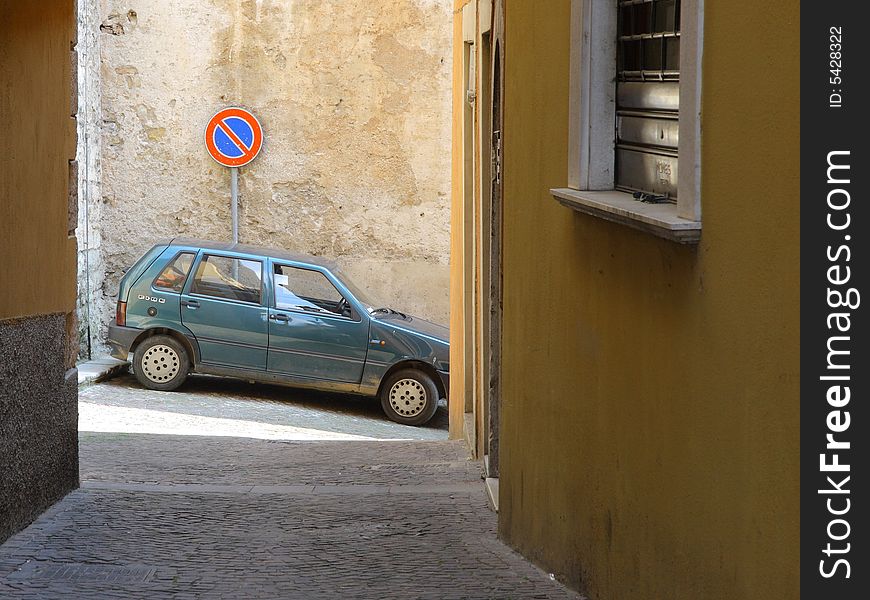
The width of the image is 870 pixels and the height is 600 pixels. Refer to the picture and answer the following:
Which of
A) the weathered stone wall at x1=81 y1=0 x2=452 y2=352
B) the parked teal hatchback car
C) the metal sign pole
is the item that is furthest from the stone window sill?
the metal sign pole

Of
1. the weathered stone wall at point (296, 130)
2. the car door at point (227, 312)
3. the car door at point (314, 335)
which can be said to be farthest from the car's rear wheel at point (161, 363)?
the weathered stone wall at point (296, 130)

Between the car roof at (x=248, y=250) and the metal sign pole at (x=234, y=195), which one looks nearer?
the car roof at (x=248, y=250)

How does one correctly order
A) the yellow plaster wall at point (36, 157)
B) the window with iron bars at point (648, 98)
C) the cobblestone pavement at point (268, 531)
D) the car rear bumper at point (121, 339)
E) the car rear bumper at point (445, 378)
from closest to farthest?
the window with iron bars at point (648, 98) < the cobblestone pavement at point (268, 531) < the yellow plaster wall at point (36, 157) < the car rear bumper at point (445, 378) < the car rear bumper at point (121, 339)

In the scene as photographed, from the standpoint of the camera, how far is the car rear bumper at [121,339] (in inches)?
525

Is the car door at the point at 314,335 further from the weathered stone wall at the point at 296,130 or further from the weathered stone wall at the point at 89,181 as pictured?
the weathered stone wall at the point at 89,181

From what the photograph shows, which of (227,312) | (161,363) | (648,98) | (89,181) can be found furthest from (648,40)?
(89,181)

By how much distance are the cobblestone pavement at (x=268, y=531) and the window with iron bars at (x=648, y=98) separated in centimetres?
167

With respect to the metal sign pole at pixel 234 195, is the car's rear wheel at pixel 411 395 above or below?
below

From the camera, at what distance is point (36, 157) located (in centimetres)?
658

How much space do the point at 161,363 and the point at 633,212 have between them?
34.1 feet

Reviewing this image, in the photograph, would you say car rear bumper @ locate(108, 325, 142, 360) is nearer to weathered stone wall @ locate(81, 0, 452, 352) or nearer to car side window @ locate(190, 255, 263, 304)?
car side window @ locate(190, 255, 263, 304)

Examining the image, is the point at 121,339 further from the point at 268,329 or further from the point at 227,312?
the point at 268,329
